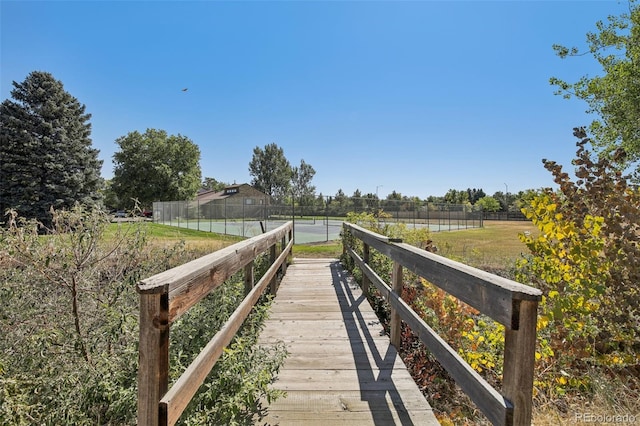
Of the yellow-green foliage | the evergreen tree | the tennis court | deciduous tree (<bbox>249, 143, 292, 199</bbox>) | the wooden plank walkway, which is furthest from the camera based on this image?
deciduous tree (<bbox>249, 143, 292, 199</bbox>)

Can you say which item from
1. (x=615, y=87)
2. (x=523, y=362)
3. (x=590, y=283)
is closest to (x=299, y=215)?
(x=615, y=87)

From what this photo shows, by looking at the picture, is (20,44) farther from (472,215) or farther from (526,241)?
(472,215)

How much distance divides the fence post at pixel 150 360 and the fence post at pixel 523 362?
1.32 metres

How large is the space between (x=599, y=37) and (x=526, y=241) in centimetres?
1211

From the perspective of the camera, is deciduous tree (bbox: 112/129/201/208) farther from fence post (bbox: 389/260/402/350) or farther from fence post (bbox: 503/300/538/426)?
fence post (bbox: 503/300/538/426)

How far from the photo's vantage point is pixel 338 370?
2.67m

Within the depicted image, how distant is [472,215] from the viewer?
30.0 metres

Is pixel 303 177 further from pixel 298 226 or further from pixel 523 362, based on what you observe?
pixel 523 362

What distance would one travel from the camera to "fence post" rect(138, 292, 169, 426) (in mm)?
1187

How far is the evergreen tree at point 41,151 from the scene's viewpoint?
20.2 m

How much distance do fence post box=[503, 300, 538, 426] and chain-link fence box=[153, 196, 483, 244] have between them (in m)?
10.4

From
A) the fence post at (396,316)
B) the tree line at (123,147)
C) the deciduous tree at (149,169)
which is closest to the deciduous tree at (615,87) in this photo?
the tree line at (123,147)

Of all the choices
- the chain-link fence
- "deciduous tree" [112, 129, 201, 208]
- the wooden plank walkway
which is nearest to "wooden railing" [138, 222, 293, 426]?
the wooden plank walkway

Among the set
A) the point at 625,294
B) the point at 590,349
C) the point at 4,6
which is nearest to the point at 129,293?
the point at 590,349
